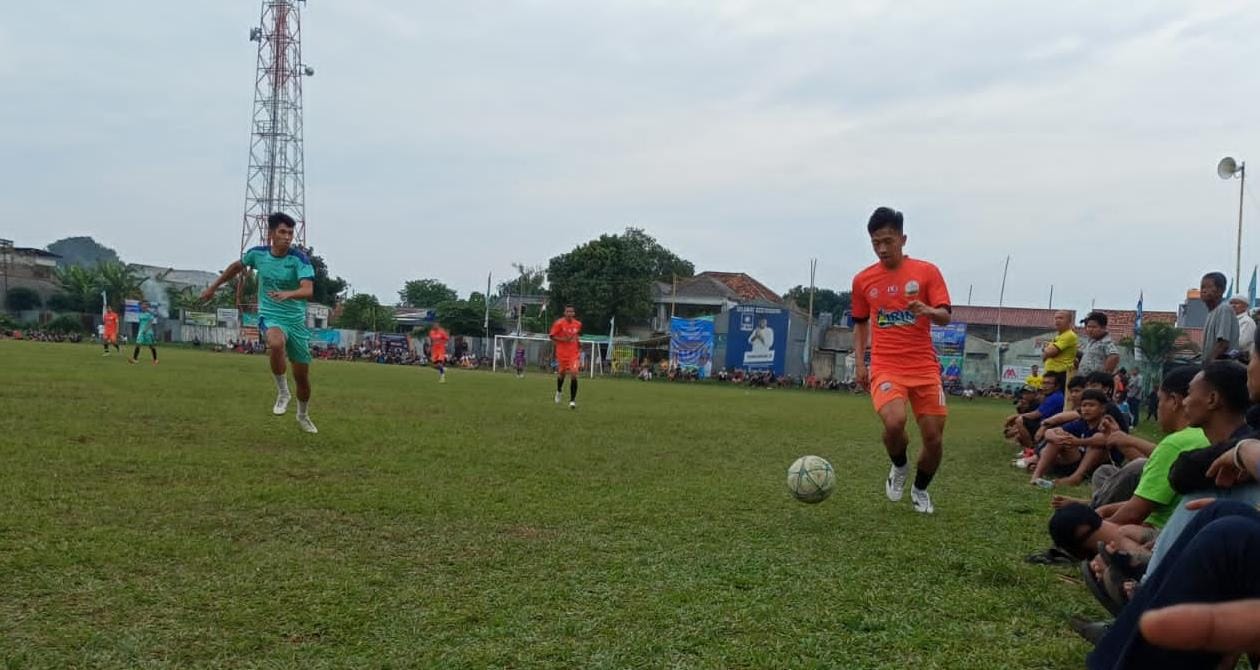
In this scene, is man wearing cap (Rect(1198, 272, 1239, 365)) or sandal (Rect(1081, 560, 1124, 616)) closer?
sandal (Rect(1081, 560, 1124, 616))

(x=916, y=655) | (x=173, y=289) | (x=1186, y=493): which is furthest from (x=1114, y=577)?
(x=173, y=289)

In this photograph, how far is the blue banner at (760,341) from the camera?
4431 cm

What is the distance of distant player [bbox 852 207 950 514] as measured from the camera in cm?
612

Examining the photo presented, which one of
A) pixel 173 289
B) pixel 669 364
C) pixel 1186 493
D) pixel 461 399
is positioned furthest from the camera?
pixel 173 289

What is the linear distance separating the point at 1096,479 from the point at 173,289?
268 feet

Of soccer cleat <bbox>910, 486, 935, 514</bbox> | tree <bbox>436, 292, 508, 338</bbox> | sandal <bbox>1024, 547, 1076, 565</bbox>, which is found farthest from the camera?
tree <bbox>436, 292, 508, 338</bbox>

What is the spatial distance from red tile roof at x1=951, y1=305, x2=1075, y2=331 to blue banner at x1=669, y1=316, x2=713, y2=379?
21.8 meters

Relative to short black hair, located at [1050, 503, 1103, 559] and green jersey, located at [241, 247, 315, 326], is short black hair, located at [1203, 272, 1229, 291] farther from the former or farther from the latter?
green jersey, located at [241, 247, 315, 326]

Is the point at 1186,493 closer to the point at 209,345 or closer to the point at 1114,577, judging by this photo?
the point at 1114,577

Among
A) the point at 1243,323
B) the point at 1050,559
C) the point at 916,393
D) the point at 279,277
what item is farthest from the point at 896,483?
the point at 279,277

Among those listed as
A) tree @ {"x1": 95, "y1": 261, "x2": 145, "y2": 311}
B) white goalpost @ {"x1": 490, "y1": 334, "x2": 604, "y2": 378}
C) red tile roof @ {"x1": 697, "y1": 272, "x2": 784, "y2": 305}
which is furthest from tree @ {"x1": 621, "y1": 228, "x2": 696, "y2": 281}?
tree @ {"x1": 95, "y1": 261, "x2": 145, "y2": 311}

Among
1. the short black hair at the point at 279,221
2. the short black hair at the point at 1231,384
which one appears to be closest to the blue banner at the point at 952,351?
the short black hair at the point at 279,221

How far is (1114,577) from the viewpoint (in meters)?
3.15

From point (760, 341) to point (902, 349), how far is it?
126ft
